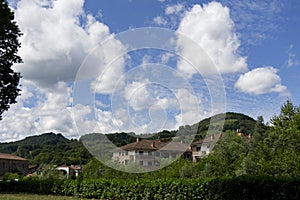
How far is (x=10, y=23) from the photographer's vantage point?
62.0 feet

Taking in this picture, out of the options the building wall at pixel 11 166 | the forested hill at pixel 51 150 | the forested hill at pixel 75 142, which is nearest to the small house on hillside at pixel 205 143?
the forested hill at pixel 75 142

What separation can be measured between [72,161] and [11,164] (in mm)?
39335

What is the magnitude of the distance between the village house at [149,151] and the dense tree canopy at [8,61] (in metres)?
6.77

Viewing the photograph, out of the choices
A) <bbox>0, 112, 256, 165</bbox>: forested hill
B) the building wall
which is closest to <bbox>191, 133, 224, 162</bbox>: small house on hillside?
<bbox>0, 112, 256, 165</bbox>: forested hill

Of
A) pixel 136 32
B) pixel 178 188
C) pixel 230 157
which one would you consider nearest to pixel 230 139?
pixel 230 157

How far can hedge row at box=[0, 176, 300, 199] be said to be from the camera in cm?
1136

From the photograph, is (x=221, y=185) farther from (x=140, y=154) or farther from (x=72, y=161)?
(x=72, y=161)

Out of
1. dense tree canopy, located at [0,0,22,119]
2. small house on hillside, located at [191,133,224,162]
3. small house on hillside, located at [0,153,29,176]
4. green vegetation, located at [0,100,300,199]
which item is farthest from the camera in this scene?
small house on hillside, located at [0,153,29,176]

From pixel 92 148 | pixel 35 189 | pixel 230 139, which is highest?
pixel 230 139

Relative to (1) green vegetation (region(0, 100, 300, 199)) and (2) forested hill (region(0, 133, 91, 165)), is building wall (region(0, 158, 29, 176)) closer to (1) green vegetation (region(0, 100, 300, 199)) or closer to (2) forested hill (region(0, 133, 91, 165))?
(2) forested hill (region(0, 133, 91, 165))

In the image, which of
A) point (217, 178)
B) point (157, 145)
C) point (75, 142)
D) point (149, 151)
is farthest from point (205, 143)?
point (75, 142)

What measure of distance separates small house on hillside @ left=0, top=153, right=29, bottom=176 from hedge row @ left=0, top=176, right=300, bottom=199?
7058 cm

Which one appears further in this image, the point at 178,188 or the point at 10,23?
the point at 10,23

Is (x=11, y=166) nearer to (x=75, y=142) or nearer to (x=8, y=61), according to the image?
(x=75, y=142)
